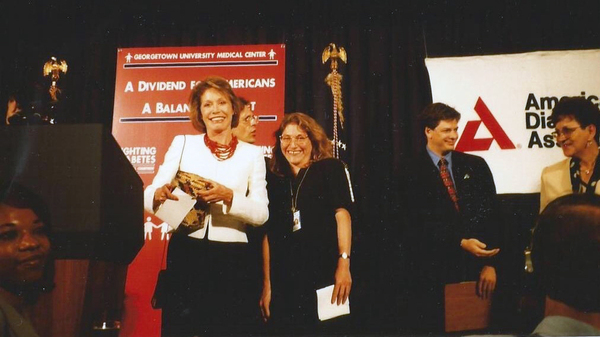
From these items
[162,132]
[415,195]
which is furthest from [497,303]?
[162,132]

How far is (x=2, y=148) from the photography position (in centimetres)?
283

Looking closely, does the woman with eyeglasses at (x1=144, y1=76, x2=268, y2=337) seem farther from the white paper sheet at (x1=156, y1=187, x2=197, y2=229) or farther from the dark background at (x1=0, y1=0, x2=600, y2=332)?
the dark background at (x1=0, y1=0, x2=600, y2=332)

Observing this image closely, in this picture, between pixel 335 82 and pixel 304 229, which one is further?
pixel 335 82

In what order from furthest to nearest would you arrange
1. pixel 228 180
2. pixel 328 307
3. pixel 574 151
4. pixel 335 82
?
pixel 335 82
pixel 574 151
pixel 228 180
pixel 328 307

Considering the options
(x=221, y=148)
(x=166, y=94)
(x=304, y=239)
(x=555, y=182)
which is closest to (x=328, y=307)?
(x=304, y=239)

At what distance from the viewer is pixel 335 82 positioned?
12.5 feet

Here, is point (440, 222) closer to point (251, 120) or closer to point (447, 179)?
point (447, 179)

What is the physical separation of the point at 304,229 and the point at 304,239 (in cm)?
5

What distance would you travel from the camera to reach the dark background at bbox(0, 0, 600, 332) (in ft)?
11.9

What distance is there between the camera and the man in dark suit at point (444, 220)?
11.3 ft

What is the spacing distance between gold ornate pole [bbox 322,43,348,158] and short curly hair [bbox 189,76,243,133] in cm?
50

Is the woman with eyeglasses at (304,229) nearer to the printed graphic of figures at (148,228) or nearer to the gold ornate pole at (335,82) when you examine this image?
the gold ornate pole at (335,82)

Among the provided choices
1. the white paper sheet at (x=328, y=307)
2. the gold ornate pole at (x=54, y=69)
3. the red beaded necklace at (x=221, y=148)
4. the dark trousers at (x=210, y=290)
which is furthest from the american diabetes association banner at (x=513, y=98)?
the gold ornate pole at (x=54, y=69)

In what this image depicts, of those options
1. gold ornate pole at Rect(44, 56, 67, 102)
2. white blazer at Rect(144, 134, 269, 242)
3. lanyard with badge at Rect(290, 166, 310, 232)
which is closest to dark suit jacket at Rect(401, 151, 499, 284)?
lanyard with badge at Rect(290, 166, 310, 232)
